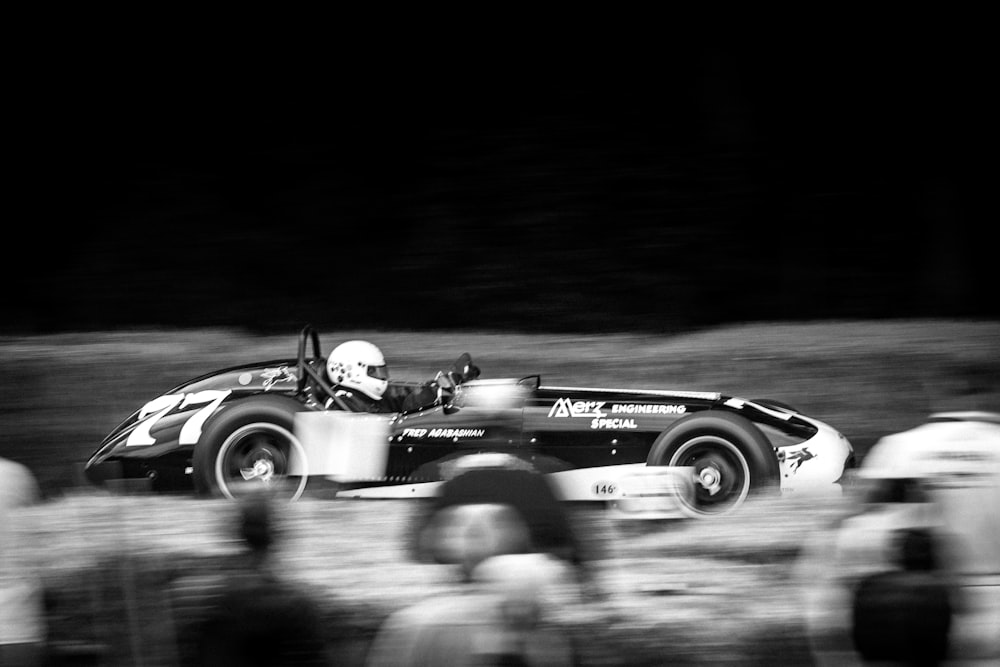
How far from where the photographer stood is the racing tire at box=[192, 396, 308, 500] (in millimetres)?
6867

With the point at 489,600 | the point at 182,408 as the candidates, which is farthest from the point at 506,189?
the point at 489,600

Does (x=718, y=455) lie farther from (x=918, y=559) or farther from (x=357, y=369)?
(x=918, y=559)

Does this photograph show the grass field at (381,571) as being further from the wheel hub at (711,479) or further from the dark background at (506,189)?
the dark background at (506,189)

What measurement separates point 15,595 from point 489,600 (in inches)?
71.2

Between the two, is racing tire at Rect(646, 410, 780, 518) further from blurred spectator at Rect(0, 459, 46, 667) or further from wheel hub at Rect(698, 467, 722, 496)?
blurred spectator at Rect(0, 459, 46, 667)

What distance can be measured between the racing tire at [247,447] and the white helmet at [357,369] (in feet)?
2.23

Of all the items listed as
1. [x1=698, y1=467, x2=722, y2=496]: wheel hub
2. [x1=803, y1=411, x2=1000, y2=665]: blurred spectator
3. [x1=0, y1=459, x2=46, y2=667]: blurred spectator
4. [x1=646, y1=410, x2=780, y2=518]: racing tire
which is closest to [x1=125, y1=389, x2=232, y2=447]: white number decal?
[x1=646, y1=410, x2=780, y2=518]: racing tire

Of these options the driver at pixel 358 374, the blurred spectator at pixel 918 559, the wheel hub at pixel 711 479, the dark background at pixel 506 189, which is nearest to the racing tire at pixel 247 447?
the driver at pixel 358 374

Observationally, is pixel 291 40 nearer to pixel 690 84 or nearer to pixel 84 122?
pixel 84 122

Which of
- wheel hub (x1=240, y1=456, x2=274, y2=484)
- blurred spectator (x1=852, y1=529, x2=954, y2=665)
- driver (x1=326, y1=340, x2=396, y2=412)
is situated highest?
driver (x1=326, y1=340, x2=396, y2=412)

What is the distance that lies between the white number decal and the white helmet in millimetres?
648

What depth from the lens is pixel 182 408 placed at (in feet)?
24.6

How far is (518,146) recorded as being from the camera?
13.7m

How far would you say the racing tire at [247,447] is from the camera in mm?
6867
